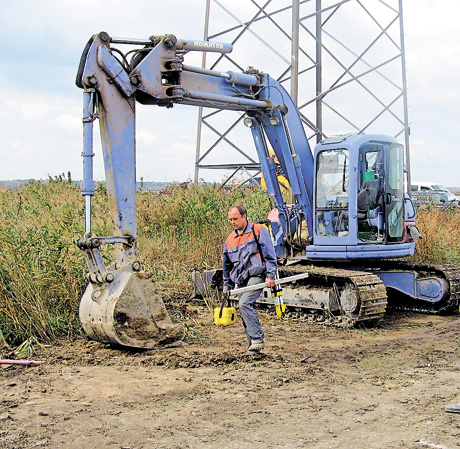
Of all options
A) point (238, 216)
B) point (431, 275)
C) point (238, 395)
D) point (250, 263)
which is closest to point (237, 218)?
point (238, 216)

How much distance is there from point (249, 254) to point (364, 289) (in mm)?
2275

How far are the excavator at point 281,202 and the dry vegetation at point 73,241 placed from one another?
703mm

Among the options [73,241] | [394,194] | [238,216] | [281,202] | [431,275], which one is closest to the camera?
[238,216]

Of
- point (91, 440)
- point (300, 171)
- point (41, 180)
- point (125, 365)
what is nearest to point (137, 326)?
point (125, 365)

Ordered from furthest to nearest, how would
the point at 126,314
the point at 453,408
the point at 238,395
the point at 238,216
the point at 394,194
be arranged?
the point at 394,194 → the point at 238,216 → the point at 126,314 → the point at 238,395 → the point at 453,408

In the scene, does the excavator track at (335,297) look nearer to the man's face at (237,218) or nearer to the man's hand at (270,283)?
the man's hand at (270,283)

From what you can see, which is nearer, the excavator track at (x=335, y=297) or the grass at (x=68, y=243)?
the grass at (x=68, y=243)

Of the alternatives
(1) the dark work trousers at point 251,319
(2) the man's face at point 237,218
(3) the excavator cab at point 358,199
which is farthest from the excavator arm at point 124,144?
(3) the excavator cab at point 358,199

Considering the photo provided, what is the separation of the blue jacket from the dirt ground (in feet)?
2.94

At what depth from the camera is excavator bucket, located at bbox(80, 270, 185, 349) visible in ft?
24.2

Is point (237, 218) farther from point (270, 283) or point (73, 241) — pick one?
point (73, 241)

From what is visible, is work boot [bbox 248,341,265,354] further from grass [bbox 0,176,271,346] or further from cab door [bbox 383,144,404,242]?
cab door [bbox 383,144,404,242]

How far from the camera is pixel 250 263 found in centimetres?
786

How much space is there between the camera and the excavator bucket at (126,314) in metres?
7.39
